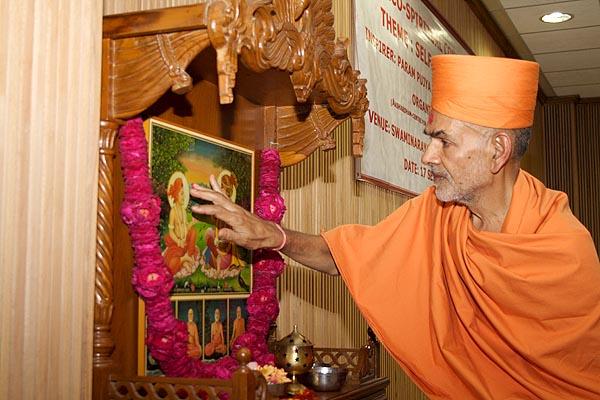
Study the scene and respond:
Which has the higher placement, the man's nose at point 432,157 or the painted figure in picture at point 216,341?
the man's nose at point 432,157

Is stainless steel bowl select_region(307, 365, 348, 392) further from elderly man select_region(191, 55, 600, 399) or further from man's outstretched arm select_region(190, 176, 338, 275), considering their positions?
man's outstretched arm select_region(190, 176, 338, 275)

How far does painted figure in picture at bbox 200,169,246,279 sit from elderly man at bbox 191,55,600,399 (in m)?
0.23

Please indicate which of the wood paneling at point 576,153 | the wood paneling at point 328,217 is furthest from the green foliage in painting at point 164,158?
the wood paneling at point 576,153

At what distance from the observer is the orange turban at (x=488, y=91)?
2.86m

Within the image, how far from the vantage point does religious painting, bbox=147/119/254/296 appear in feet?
8.79

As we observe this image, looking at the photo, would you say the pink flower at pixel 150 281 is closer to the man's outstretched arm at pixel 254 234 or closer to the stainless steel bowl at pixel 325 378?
the man's outstretched arm at pixel 254 234

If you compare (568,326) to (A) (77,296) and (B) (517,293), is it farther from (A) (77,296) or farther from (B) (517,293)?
(A) (77,296)

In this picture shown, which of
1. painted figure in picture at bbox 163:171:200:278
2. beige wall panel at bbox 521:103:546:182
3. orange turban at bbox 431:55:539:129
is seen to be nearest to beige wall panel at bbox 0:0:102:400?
painted figure in picture at bbox 163:171:200:278

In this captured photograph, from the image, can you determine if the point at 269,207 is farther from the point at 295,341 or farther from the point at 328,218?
the point at 328,218

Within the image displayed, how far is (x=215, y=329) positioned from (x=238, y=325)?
6.5 inches

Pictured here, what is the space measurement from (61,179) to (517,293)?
1493 millimetres

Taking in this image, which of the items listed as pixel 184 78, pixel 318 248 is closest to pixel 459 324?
pixel 318 248

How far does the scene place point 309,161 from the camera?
394cm

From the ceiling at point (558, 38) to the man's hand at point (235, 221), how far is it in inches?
200
